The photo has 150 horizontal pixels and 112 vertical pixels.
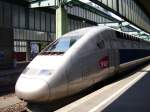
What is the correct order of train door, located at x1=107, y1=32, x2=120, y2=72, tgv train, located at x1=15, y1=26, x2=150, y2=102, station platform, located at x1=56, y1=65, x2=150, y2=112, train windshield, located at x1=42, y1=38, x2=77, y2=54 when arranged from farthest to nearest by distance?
train door, located at x1=107, y1=32, x2=120, y2=72, train windshield, located at x1=42, y1=38, x2=77, y2=54, tgv train, located at x1=15, y1=26, x2=150, y2=102, station platform, located at x1=56, y1=65, x2=150, y2=112

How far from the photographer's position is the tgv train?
369 inches

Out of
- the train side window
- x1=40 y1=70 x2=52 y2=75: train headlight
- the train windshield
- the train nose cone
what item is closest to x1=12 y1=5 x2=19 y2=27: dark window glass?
the train side window

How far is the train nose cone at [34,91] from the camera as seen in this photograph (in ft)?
30.0

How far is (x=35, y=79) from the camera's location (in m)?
9.50

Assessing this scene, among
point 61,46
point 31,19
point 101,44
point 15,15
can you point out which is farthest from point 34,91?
point 31,19

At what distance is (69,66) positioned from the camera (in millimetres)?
10320

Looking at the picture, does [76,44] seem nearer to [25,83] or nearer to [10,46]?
[25,83]

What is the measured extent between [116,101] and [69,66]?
72.1 inches

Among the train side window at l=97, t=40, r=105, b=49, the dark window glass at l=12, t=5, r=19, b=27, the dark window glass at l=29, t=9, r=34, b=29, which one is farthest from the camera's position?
the dark window glass at l=29, t=9, r=34, b=29

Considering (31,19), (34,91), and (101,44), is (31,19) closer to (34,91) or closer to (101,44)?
(101,44)

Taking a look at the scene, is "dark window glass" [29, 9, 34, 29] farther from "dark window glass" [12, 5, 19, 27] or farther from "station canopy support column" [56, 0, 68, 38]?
"station canopy support column" [56, 0, 68, 38]

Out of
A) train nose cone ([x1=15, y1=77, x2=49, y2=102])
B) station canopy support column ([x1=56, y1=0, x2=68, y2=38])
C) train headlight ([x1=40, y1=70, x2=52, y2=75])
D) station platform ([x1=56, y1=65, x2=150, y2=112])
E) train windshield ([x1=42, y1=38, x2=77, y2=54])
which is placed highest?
station canopy support column ([x1=56, y1=0, x2=68, y2=38])

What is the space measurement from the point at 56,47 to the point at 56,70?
6.85ft

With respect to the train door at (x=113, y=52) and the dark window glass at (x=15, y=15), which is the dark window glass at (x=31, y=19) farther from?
the train door at (x=113, y=52)
